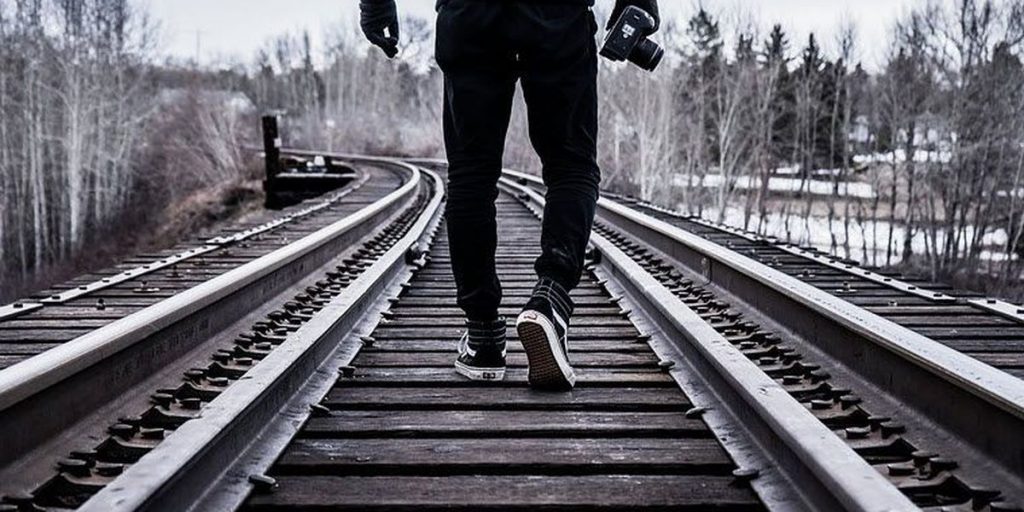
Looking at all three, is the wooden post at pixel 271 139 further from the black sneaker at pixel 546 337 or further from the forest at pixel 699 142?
the black sneaker at pixel 546 337

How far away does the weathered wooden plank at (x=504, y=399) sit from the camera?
9.67ft

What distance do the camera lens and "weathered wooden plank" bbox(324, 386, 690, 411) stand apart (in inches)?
39.7

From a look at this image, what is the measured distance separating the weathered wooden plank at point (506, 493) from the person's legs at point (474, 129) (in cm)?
104

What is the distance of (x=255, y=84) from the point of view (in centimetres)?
9831

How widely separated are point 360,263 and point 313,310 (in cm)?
171

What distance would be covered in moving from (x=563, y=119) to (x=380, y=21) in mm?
685

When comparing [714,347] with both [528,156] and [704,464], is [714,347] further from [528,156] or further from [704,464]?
[528,156]

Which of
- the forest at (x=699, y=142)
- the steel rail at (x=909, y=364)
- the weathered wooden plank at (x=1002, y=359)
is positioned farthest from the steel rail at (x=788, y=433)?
the forest at (x=699, y=142)

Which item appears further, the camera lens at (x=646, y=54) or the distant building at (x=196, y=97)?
the distant building at (x=196, y=97)

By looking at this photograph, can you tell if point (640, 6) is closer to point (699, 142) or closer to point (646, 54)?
point (646, 54)

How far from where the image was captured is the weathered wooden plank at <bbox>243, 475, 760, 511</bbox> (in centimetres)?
211

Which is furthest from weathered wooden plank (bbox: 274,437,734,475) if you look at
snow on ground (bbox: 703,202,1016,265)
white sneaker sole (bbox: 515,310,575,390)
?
snow on ground (bbox: 703,202,1016,265)

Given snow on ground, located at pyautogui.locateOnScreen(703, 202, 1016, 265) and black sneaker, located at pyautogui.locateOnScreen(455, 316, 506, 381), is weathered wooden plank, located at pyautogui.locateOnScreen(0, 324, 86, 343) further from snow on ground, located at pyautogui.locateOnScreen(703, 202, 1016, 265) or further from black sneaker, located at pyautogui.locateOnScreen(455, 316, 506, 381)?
snow on ground, located at pyautogui.locateOnScreen(703, 202, 1016, 265)

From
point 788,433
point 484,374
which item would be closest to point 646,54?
point 484,374
